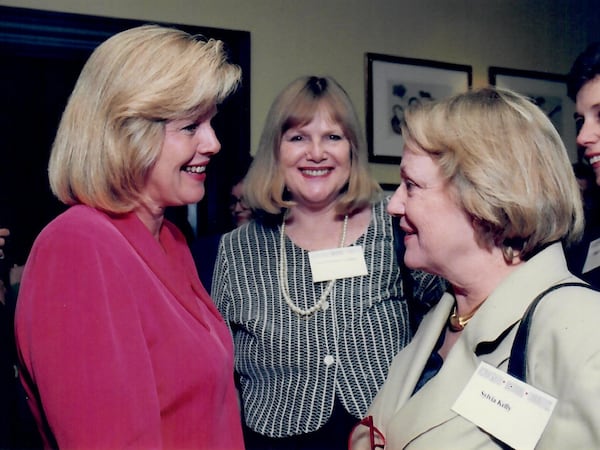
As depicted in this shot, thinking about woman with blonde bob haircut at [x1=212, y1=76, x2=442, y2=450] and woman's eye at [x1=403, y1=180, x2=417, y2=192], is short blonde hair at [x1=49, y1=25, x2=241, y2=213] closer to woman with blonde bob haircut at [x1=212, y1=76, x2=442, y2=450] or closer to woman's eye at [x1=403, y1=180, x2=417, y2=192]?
woman's eye at [x1=403, y1=180, x2=417, y2=192]

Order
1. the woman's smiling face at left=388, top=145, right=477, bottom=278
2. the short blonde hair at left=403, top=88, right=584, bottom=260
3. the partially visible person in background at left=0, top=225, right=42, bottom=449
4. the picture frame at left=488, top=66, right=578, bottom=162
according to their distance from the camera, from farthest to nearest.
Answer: the picture frame at left=488, top=66, right=578, bottom=162 → the partially visible person in background at left=0, top=225, right=42, bottom=449 → the woman's smiling face at left=388, top=145, right=477, bottom=278 → the short blonde hair at left=403, top=88, right=584, bottom=260

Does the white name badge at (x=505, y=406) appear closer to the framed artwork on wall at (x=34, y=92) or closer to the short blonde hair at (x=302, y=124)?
the short blonde hair at (x=302, y=124)

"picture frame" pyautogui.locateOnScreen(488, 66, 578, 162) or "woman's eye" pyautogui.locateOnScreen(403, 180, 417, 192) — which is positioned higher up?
"picture frame" pyautogui.locateOnScreen(488, 66, 578, 162)

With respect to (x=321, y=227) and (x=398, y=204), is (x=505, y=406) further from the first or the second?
(x=321, y=227)

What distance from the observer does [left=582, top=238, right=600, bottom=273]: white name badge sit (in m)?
2.17

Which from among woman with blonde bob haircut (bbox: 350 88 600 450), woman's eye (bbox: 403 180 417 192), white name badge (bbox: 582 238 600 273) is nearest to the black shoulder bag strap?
woman with blonde bob haircut (bbox: 350 88 600 450)

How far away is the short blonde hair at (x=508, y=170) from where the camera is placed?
1.47 meters

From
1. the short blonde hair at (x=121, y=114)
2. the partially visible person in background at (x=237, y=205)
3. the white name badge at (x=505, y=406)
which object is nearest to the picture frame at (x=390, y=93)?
A: the partially visible person in background at (x=237, y=205)

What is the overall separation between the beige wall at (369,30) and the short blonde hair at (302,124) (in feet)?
5.20

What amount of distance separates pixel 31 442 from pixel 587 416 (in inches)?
63.2

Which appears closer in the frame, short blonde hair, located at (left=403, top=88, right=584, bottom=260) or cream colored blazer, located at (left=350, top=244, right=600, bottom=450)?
cream colored blazer, located at (left=350, top=244, right=600, bottom=450)

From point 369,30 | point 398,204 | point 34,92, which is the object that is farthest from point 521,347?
point 369,30

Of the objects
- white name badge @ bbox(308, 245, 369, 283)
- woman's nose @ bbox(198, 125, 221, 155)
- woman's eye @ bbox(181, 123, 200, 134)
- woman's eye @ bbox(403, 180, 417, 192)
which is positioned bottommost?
white name badge @ bbox(308, 245, 369, 283)

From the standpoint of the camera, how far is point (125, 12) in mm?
3617
